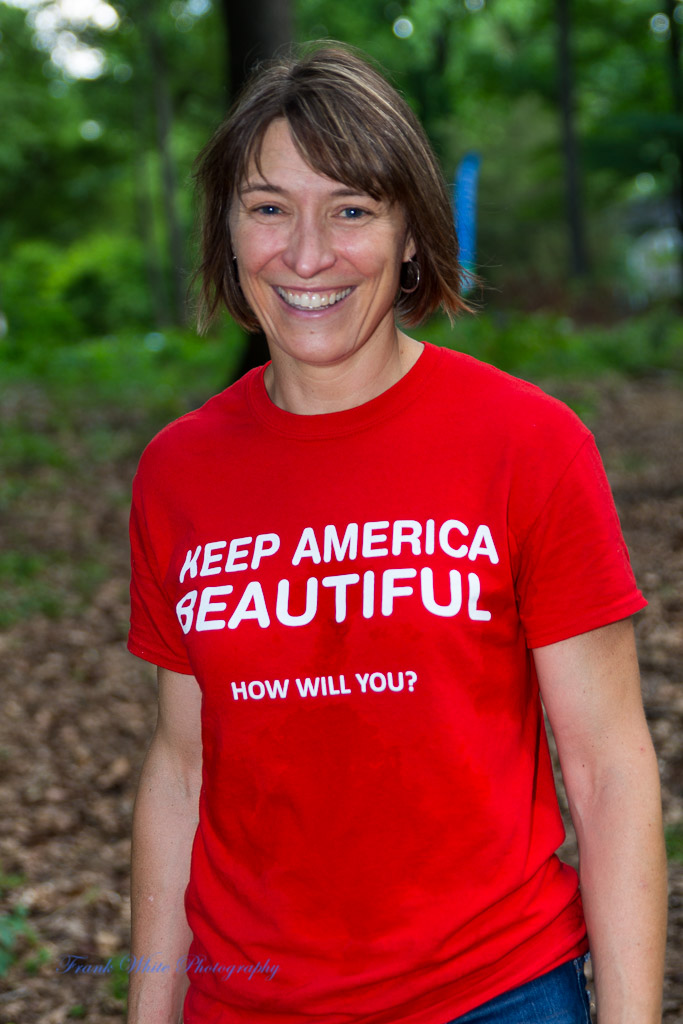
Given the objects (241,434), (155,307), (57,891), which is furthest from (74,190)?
(241,434)

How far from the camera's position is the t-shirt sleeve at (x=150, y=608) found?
202 centimetres

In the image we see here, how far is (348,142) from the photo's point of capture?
71.6 inches

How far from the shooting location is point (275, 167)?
6.23ft

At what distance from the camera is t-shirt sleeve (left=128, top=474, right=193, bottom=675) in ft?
6.63

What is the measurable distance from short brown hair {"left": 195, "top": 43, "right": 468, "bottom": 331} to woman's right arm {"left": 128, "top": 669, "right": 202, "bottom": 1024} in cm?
89

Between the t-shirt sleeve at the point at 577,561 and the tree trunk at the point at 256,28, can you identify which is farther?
Answer: the tree trunk at the point at 256,28

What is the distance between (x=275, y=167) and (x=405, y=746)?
0.98 meters

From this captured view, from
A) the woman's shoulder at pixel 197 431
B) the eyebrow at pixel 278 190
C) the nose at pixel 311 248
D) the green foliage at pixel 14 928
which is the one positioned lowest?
the green foliage at pixel 14 928

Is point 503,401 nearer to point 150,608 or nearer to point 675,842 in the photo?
point 150,608

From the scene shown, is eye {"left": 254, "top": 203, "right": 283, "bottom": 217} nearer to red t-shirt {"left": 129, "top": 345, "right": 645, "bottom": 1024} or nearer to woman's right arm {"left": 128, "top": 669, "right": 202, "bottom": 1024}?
red t-shirt {"left": 129, "top": 345, "right": 645, "bottom": 1024}

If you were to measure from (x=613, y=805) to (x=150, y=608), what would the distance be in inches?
34.4

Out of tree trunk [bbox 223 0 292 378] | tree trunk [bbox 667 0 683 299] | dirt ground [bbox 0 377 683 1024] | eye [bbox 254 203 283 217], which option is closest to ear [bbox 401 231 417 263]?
eye [bbox 254 203 283 217]

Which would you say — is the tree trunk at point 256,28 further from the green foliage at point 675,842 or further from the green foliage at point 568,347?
the green foliage at point 675,842

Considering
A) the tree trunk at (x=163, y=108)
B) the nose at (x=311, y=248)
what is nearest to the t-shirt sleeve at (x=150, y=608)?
the nose at (x=311, y=248)
